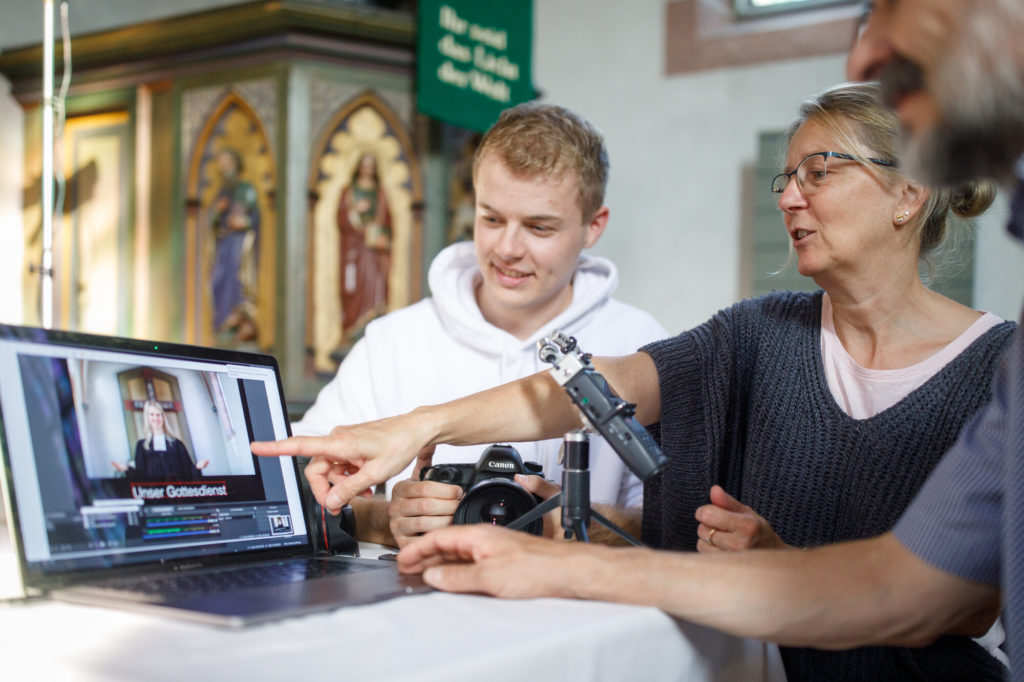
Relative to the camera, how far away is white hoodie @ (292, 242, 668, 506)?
2.07m

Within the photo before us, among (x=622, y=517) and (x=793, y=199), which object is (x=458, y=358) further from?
(x=793, y=199)

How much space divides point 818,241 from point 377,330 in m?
1.04

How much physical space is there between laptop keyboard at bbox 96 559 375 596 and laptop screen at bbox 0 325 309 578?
0.12 ft

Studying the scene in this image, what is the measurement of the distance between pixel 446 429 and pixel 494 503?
0.13 m

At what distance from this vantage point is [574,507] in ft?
3.82

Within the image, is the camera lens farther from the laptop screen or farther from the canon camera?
the laptop screen

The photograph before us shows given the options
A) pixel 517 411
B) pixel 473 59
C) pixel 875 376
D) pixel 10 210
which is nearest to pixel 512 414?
pixel 517 411

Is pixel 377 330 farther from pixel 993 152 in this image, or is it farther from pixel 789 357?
pixel 993 152

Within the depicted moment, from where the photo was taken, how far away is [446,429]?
1.38m

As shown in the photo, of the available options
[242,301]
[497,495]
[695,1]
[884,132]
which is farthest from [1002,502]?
[695,1]

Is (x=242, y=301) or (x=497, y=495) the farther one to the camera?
(x=242, y=301)

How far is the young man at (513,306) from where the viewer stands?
1999 millimetres

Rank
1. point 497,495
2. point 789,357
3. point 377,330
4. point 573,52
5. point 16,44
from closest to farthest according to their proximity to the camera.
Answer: point 497,495 < point 789,357 < point 377,330 < point 16,44 < point 573,52

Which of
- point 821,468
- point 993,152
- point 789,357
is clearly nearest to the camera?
point 993,152
